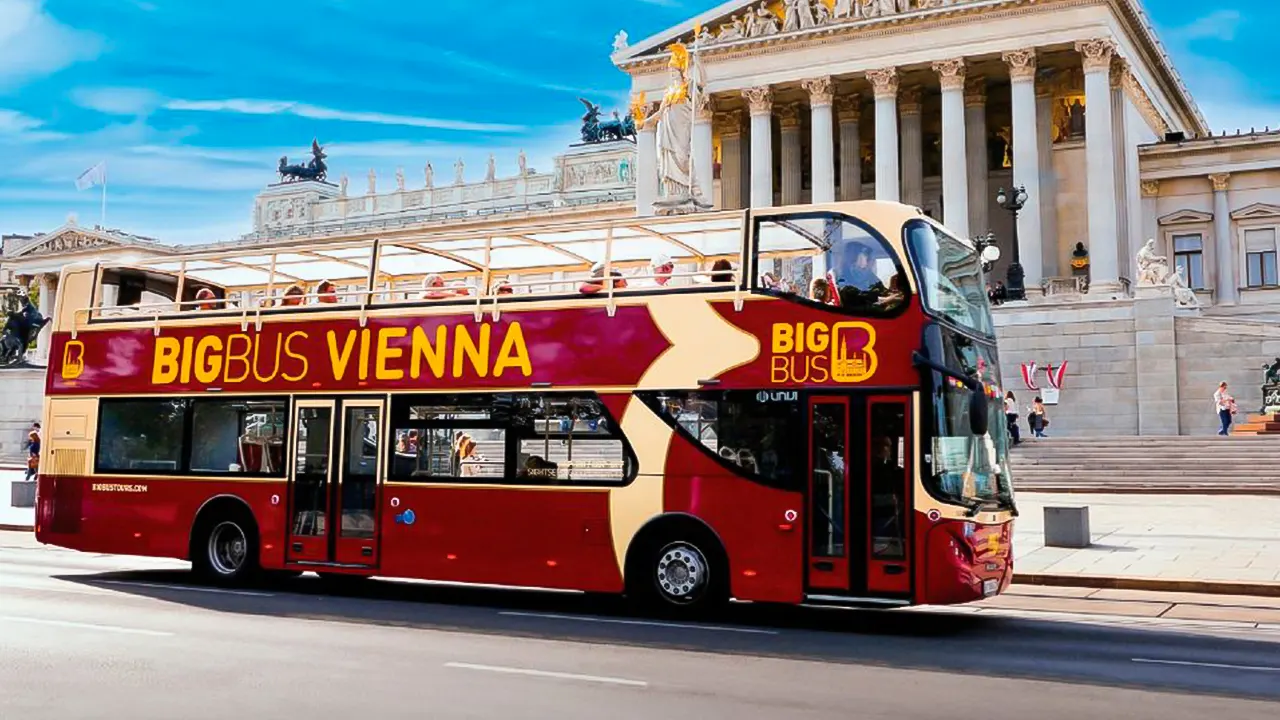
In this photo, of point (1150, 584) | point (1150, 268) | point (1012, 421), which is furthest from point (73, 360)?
point (1150, 268)

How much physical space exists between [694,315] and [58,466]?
965cm

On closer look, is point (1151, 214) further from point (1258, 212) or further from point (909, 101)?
point (909, 101)

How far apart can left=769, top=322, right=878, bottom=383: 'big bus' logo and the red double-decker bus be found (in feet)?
0.10

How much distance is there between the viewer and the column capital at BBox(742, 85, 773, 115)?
194 feet

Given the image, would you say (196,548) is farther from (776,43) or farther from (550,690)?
(776,43)

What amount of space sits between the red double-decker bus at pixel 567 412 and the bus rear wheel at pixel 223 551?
41 mm

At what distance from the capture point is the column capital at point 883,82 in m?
55.8

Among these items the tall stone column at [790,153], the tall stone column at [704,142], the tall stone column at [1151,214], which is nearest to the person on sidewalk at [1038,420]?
the tall stone column at [704,142]

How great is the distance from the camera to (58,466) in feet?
56.1

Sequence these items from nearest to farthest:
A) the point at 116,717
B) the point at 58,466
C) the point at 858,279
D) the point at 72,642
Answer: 1. the point at 116,717
2. the point at 72,642
3. the point at 858,279
4. the point at 58,466

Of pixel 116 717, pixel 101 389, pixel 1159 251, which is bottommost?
pixel 116 717


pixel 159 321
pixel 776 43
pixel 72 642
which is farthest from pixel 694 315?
pixel 776 43

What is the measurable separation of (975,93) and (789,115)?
9.42m

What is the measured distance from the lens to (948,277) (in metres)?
12.6
